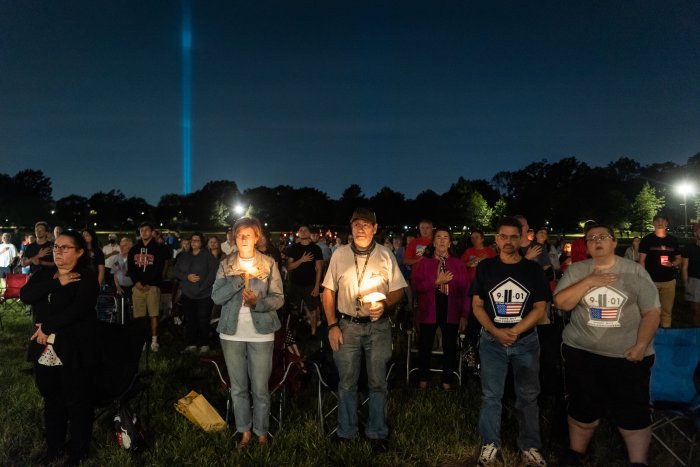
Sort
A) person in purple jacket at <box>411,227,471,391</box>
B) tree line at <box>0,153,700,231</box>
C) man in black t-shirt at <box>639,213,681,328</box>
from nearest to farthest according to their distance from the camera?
1. person in purple jacket at <box>411,227,471,391</box>
2. man in black t-shirt at <box>639,213,681,328</box>
3. tree line at <box>0,153,700,231</box>

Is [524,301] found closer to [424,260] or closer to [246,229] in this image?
[424,260]

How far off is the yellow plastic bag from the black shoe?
153cm

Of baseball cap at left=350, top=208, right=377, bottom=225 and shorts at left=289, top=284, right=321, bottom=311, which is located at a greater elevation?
baseball cap at left=350, top=208, right=377, bottom=225

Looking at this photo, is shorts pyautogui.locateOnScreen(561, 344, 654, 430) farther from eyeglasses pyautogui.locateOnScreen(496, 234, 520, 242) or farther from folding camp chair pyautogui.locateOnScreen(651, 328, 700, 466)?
eyeglasses pyautogui.locateOnScreen(496, 234, 520, 242)

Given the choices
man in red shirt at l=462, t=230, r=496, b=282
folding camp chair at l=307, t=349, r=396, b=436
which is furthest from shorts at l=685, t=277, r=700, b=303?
folding camp chair at l=307, t=349, r=396, b=436

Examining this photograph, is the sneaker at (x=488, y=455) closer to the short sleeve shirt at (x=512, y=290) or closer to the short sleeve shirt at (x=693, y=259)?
the short sleeve shirt at (x=512, y=290)

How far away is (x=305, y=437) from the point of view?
4.44 m

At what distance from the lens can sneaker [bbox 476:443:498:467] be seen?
12.9 feet

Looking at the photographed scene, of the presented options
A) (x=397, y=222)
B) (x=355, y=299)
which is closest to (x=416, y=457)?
(x=355, y=299)

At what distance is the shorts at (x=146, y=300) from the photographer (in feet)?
25.8

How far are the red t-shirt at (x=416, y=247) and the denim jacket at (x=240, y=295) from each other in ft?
12.2

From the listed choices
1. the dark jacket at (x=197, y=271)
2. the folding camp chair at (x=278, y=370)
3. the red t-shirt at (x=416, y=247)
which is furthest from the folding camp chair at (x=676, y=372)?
the dark jacket at (x=197, y=271)

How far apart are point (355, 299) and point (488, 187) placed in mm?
99919

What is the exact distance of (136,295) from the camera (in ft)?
25.9
